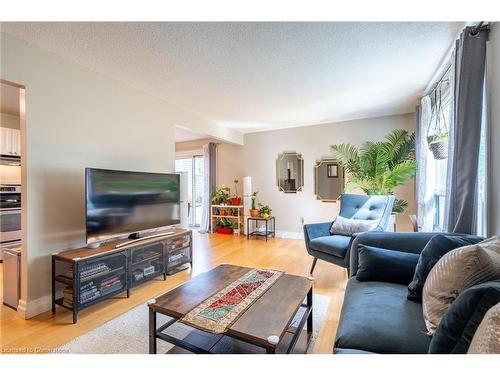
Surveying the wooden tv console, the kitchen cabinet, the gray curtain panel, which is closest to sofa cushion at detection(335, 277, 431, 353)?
the gray curtain panel

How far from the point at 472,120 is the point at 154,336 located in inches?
98.7

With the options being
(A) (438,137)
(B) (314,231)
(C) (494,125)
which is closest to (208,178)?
(B) (314,231)

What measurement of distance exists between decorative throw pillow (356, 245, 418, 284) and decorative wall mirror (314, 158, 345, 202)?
3077 millimetres

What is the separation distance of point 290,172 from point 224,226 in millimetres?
1930

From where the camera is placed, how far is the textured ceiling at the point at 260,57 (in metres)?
1.90

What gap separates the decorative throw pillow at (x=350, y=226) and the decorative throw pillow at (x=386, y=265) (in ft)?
4.00

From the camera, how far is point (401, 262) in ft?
5.55

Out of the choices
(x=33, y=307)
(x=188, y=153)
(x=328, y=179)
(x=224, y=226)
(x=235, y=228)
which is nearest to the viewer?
(x=33, y=307)

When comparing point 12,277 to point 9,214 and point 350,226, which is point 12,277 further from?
point 350,226

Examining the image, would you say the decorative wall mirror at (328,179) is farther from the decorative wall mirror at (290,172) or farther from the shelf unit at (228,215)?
the shelf unit at (228,215)

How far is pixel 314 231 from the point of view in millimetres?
3076

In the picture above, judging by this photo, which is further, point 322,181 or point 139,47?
point 322,181

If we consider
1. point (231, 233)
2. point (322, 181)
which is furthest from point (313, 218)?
point (231, 233)

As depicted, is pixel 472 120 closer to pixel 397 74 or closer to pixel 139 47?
pixel 397 74
